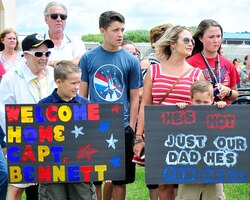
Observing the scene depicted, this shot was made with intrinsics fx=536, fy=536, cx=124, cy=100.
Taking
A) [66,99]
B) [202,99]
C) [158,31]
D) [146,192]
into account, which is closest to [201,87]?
[202,99]

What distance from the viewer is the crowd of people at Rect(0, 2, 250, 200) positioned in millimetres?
4730

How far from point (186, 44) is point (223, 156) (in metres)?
1.08

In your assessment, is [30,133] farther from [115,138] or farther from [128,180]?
[128,180]

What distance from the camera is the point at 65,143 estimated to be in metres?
4.64

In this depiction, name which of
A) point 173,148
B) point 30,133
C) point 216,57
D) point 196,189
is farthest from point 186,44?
point 30,133

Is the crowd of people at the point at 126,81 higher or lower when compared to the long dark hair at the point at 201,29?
lower

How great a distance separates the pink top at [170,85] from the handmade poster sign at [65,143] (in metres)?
0.49

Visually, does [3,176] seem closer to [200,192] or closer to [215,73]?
[200,192]

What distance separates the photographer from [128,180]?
5.30m

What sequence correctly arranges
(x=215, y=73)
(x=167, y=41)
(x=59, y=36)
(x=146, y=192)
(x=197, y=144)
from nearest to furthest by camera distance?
1. (x=197, y=144)
2. (x=167, y=41)
3. (x=215, y=73)
4. (x=59, y=36)
5. (x=146, y=192)

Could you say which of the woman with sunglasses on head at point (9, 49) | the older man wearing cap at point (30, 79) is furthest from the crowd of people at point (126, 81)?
the woman with sunglasses on head at point (9, 49)

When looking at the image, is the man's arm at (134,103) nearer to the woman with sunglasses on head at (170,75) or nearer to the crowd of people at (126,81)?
the crowd of people at (126,81)

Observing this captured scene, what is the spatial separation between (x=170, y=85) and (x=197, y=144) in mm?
631

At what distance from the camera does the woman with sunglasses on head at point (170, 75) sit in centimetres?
490
